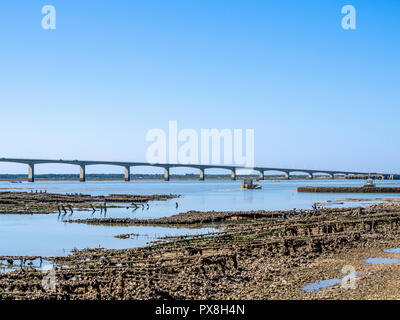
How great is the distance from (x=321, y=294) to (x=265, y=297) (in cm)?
190

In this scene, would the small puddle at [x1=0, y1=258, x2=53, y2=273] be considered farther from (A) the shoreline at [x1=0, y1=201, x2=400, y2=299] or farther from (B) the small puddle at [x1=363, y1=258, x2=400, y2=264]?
(B) the small puddle at [x1=363, y1=258, x2=400, y2=264]

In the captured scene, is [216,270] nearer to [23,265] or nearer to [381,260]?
[381,260]

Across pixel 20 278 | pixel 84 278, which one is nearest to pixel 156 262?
pixel 84 278

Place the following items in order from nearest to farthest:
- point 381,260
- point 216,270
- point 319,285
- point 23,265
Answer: point 319,285 < point 216,270 < point 381,260 < point 23,265

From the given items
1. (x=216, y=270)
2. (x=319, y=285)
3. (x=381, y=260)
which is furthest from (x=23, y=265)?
(x=381, y=260)

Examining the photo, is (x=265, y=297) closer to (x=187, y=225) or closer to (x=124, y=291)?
(x=124, y=291)

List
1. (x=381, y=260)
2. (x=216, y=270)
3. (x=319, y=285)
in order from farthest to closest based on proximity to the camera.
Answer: (x=381, y=260) < (x=216, y=270) < (x=319, y=285)

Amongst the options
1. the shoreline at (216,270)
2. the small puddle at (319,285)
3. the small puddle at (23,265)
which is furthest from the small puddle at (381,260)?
the small puddle at (23,265)

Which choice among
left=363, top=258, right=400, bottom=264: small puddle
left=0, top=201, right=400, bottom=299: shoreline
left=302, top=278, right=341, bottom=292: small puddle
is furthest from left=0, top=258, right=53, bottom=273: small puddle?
left=363, top=258, right=400, bottom=264: small puddle

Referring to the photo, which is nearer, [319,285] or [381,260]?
[319,285]

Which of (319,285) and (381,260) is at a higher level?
(319,285)

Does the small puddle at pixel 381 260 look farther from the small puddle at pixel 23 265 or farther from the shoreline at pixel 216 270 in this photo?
the small puddle at pixel 23 265

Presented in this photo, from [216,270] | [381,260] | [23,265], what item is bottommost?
[23,265]

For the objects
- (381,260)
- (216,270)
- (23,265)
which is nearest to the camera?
(216,270)
